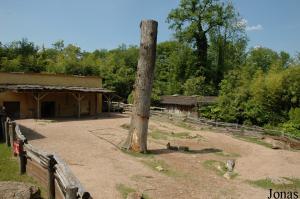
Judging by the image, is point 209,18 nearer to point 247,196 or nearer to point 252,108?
point 252,108

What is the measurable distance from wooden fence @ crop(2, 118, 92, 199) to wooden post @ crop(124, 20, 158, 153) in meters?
5.66

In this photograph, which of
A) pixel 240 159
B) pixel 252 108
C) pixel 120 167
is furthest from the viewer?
pixel 252 108

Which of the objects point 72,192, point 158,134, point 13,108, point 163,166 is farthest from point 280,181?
point 13,108

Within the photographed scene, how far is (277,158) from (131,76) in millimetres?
29122

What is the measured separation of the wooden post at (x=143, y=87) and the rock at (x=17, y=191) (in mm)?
7480

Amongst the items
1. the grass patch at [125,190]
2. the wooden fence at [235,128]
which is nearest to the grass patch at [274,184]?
the grass patch at [125,190]

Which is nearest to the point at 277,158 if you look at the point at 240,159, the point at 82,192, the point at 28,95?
the point at 240,159

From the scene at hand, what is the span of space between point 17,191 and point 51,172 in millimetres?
971

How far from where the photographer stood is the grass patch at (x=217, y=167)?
11.8 metres

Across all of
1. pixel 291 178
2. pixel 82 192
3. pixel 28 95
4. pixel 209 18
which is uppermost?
pixel 209 18

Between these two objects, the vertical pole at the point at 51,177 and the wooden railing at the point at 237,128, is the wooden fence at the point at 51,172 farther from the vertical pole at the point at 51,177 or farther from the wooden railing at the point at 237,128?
the wooden railing at the point at 237,128

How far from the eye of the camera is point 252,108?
28.0 metres

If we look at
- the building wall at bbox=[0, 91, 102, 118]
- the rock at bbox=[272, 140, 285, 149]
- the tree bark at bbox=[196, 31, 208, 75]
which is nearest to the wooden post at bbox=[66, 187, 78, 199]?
the rock at bbox=[272, 140, 285, 149]

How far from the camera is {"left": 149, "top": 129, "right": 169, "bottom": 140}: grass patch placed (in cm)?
1938
